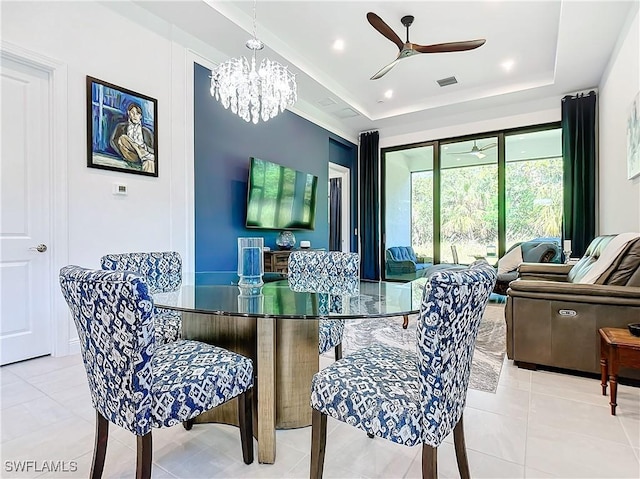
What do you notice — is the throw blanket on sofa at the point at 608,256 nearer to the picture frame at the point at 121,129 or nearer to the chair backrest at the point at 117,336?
the chair backrest at the point at 117,336

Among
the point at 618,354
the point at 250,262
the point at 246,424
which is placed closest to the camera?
the point at 246,424

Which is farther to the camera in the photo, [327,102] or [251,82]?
[327,102]

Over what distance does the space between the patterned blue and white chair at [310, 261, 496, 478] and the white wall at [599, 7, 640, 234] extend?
3.00 m

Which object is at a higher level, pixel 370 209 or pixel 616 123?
pixel 616 123

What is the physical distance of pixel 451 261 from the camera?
637cm

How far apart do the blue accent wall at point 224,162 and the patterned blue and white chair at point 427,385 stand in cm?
291

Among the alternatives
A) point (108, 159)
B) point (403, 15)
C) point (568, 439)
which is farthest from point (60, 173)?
point (568, 439)

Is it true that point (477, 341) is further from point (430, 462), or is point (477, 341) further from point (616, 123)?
point (616, 123)

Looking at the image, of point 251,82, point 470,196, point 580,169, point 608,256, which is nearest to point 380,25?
point 251,82

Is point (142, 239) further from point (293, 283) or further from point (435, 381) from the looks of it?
point (435, 381)

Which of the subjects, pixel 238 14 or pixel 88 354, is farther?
pixel 238 14

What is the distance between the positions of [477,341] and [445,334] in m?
2.58

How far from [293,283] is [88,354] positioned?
1.27 meters

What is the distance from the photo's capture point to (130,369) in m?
1.10
